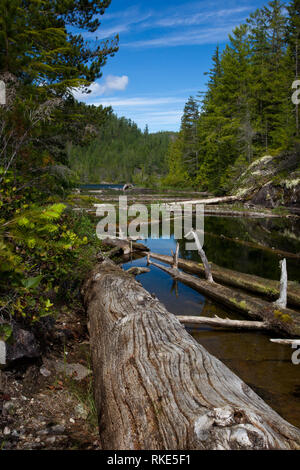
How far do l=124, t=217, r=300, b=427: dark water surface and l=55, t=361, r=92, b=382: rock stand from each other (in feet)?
9.12

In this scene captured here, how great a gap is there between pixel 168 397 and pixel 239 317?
564 centimetres

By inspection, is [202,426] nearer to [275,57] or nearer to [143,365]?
[143,365]

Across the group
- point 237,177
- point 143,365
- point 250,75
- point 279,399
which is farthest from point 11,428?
point 250,75

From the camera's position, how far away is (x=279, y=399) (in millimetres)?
4574

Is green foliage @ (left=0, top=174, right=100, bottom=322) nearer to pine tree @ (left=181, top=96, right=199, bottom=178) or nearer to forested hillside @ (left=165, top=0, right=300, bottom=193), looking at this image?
forested hillside @ (left=165, top=0, right=300, bottom=193)

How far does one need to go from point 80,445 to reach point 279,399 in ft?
10.9

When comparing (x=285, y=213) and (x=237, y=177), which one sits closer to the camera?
(x=285, y=213)

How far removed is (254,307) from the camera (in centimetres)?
727

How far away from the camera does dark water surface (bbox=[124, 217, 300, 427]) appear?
16.0ft

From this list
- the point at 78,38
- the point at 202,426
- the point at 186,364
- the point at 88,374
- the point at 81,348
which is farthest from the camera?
the point at 78,38

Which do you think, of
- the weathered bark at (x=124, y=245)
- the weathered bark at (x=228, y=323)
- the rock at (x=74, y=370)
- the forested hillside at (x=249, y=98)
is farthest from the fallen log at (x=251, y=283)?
the forested hillside at (x=249, y=98)

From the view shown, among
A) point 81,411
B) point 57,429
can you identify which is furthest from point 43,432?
point 81,411

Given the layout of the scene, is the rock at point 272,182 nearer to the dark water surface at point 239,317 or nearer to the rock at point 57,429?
the dark water surface at point 239,317

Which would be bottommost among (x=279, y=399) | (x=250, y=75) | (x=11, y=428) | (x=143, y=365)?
(x=279, y=399)
